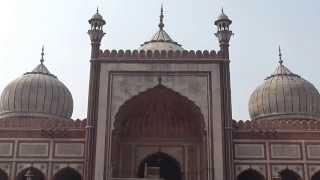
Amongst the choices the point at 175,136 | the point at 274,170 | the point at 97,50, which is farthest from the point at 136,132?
the point at 274,170

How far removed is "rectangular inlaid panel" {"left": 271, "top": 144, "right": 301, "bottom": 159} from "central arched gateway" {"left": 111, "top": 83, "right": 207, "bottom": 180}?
1822 millimetres

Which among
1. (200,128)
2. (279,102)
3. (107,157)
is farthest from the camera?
(279,102)

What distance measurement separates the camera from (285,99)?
629 inches

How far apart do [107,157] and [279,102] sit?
5.85m

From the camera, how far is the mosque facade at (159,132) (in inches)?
517

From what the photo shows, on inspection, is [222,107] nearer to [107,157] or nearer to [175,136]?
[175,136]

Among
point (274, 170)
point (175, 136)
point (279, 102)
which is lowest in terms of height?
point (274, 170)

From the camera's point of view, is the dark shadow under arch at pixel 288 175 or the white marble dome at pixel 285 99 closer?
the dark shadow under arch at pixel 288 175

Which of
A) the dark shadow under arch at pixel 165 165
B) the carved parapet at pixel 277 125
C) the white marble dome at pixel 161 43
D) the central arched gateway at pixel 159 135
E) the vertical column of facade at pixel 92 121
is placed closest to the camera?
the vertical column of facade at pixel 92 121

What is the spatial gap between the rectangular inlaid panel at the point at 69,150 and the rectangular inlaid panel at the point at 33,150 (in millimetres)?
274

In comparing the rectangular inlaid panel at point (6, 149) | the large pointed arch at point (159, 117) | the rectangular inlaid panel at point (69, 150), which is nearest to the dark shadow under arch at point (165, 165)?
the large pointed arch at point (159, 117)

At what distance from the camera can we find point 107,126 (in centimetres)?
1316

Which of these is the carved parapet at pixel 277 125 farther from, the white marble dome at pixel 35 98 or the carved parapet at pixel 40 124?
the white marble dome at pixel 35 98

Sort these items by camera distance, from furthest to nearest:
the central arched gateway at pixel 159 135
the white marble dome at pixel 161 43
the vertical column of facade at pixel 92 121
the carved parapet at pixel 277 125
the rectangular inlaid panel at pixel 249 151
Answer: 1. the white marble dome at pixel 161 43
2. the central arched gateway at pixel 159 135
3. the carved parapet at pixel 277 125
4. the rectangular inlaid panel at pixel 249 151
5. the vertical column of facade at pixel 92 121
